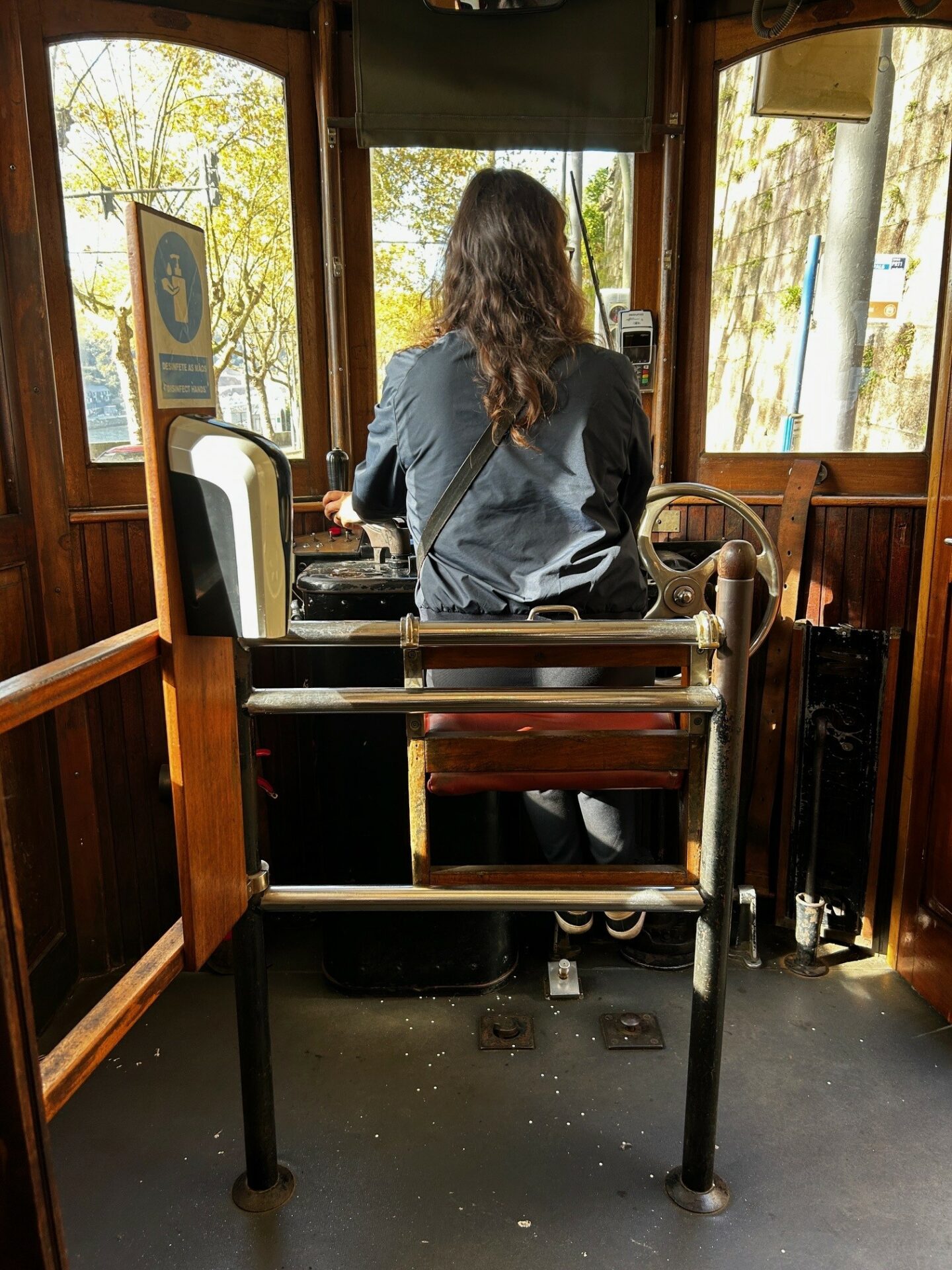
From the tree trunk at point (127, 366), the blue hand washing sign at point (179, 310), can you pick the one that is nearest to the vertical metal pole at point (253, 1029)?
the blue hand washing sign at point (179, 310)

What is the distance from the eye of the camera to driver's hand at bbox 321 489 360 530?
6.22 feet

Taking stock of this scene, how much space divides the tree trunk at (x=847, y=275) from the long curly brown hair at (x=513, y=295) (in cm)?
119

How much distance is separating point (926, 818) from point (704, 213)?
65.5 inches

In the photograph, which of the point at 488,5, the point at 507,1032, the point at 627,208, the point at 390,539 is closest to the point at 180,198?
the point at 488,5

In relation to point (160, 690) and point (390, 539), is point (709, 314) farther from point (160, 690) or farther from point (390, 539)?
point (160, 690)

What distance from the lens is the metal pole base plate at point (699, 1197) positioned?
163 cm

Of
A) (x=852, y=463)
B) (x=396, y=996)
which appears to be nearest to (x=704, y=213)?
(x=852, y=463)

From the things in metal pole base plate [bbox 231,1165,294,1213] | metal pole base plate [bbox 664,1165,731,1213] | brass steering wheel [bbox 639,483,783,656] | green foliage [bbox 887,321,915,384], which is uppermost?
green foliage [bbox 887,321,915,384]

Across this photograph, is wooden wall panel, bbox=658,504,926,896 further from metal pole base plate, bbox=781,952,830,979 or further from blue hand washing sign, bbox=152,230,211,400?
blue hand washing sign, bbox=152,230,211,400

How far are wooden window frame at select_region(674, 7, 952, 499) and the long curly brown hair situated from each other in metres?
1.00

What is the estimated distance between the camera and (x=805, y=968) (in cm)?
240

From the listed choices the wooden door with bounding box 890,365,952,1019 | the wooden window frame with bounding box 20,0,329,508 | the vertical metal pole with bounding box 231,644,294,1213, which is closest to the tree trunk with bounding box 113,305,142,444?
the wooden window frame with bounding box 20,0,329,508

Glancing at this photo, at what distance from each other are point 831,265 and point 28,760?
239 centimetres

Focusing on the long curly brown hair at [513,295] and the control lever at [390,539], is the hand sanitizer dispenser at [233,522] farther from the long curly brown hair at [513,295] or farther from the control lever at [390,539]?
the control lever at [390,539]
